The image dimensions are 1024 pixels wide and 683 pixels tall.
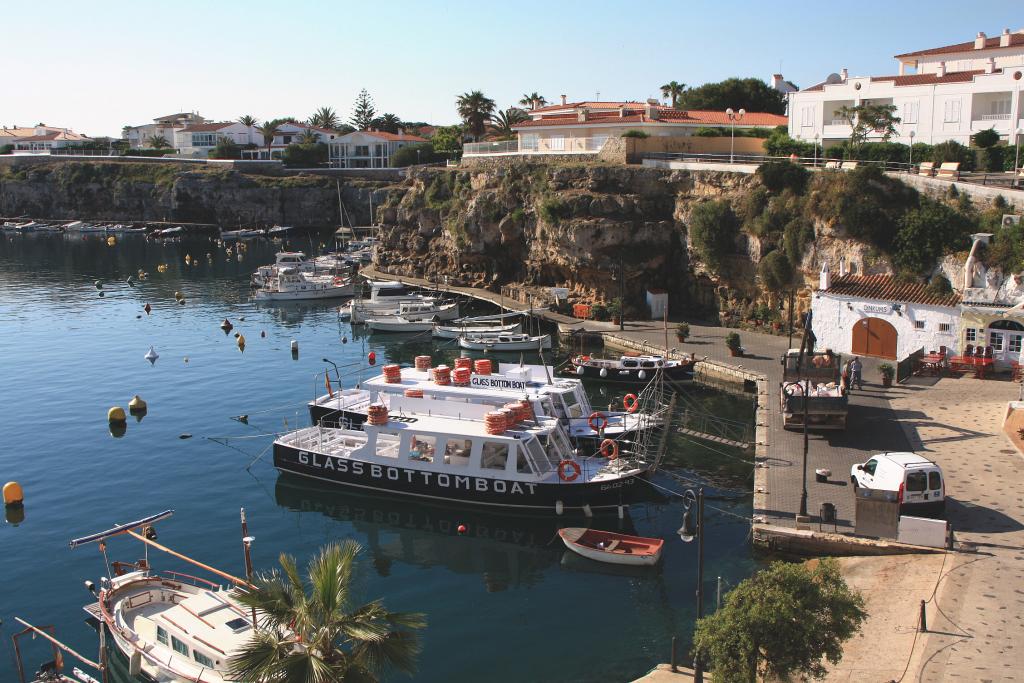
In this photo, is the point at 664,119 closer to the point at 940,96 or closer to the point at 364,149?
the point at 940,96

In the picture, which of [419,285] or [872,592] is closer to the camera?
[872,592]

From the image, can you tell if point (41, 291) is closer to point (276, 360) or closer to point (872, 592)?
point (276, 360)

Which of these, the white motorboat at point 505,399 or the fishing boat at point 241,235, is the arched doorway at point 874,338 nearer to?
the white motorboat at point 505,399

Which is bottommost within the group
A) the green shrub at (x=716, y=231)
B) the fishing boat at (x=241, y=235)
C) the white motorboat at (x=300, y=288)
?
the white motorboat at (x=300, y=288)

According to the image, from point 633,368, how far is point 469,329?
16.3 m

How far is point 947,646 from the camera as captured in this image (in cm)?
2217

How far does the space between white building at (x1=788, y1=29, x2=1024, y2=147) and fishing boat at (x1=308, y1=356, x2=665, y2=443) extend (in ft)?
116

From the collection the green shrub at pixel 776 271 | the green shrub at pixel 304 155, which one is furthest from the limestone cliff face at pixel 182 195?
the green shrub at pixel 776 271

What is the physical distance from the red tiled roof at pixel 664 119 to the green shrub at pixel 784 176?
18455 mm

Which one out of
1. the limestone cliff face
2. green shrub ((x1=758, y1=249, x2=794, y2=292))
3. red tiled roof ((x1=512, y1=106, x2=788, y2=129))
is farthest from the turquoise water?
the limestone cliff face

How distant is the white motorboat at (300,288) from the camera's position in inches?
3455

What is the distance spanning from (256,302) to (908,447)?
65.0m

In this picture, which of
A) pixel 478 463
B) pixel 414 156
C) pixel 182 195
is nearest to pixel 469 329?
pixel 478 463

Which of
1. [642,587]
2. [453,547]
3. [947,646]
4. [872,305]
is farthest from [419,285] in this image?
[947,646]
